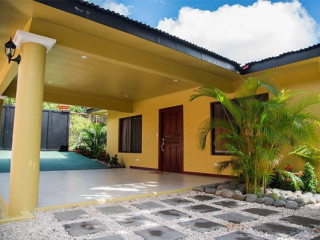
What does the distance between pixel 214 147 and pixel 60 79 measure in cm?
460

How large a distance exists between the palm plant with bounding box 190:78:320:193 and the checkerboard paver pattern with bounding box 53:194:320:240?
748 millimetres

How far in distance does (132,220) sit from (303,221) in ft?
6.51

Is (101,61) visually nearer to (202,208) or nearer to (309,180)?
(202,208)

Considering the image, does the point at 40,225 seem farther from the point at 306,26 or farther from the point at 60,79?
the point at 306,26

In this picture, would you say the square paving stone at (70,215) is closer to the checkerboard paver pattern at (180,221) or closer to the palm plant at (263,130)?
the checkerboard paver pattern at (180,221)

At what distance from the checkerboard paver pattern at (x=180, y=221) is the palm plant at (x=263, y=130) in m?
0.75

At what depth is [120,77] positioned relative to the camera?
6.25 metres

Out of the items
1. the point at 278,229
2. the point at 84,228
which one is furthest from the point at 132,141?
the point at 278,229

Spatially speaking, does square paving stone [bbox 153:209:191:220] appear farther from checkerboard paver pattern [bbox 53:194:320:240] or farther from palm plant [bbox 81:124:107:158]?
palm plant [bbox 81:124:107:158]

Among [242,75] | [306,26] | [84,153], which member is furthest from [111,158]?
[306,26]

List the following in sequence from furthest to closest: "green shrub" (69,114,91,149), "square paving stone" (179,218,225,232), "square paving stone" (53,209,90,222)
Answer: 1. "green shrub" (69,114,91,149)
2. "square paving stone" (53,209,90,222)
3. "square paving stone" (179,218,225,232)

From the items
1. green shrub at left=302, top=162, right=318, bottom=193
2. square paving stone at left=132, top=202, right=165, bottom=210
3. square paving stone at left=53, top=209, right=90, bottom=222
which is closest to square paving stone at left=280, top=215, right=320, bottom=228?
square paving stone at left=132, top=202, right=165, bottom=210

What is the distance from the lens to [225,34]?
9602 mm

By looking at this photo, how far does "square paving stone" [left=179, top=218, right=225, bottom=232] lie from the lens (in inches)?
98.4
